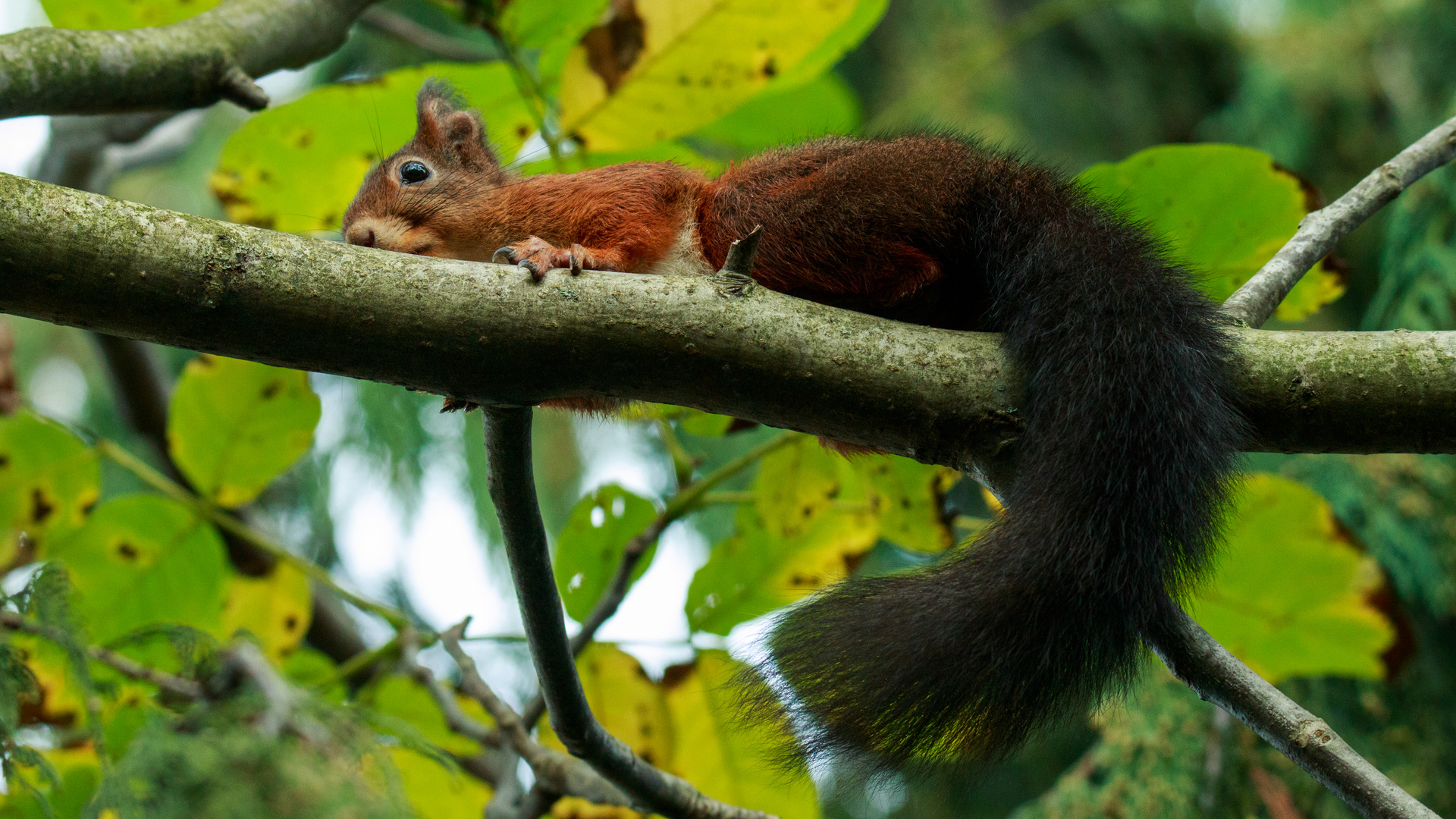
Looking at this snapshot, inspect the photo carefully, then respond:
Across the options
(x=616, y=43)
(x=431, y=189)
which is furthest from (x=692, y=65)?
(x=431, y=189)

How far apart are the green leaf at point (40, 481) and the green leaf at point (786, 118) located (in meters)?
1.47

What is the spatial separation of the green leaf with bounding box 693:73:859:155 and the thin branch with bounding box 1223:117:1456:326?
0.96 metres

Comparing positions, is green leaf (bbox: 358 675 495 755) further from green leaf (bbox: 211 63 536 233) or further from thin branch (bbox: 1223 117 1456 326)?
thin branch (bbox: 1223 117 1456 326)

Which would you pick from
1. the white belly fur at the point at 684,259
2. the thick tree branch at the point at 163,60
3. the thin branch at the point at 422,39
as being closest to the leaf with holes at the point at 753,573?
the white belly fur at the point at 684,259

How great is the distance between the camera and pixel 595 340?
130cm

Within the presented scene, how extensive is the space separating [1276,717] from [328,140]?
6.54ft

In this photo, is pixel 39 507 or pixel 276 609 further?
pixel 276 609

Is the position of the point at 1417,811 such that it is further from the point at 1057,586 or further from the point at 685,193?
the point at 685,193

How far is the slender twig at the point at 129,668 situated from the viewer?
1637 mm

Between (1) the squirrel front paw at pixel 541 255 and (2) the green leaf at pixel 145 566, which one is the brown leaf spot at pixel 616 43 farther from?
(2) the green leaf at pixel 145 566

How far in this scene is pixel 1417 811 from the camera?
1.18 meters

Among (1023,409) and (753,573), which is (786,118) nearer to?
(753,573)

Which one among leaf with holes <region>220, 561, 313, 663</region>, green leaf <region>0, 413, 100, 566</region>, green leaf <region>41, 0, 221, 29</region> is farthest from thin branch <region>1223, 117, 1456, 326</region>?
green leaf <region>0, 413, 100, 566</region>

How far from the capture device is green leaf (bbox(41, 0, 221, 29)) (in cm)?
211
